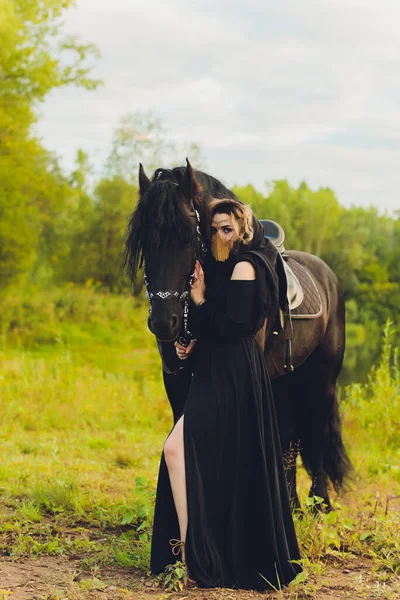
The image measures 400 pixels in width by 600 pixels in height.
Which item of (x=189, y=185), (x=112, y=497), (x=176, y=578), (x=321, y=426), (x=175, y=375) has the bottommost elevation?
(x=112, y=497)

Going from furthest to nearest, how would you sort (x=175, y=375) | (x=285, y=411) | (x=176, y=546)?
(x=285, y=411)
(x=175, y=375)
(x=176, y=546)

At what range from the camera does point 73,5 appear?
21.0 metres

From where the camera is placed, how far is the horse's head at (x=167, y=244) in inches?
125

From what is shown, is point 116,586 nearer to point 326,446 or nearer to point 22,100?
point 326,446

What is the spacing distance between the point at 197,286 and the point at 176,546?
1302 mm

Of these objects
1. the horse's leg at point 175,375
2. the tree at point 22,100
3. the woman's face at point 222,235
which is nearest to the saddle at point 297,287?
the horse's leg at point 175,375

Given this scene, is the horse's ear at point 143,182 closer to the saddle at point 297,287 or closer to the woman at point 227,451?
the woman at point 227,451

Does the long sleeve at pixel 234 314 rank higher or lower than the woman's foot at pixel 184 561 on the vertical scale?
higher

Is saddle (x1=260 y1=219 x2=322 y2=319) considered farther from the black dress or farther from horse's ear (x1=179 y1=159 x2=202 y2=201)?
horse's ear (x1=179 y1=159 x2=202 y2=201)

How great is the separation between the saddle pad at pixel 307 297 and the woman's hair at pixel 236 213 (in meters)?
1.45

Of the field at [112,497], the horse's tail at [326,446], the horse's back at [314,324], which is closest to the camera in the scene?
the field at [112,497]

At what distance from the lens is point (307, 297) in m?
5.07

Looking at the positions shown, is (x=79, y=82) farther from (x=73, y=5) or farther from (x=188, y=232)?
(x=188, y=232)

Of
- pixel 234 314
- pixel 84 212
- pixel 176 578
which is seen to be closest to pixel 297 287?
pixel 234 314
